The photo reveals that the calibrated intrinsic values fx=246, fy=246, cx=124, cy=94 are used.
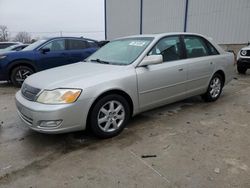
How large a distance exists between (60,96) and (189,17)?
12.7 m

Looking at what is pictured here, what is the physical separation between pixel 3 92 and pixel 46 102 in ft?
14.8

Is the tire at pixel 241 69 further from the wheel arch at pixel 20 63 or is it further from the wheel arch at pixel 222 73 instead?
the wheel arch at pixel 20 63

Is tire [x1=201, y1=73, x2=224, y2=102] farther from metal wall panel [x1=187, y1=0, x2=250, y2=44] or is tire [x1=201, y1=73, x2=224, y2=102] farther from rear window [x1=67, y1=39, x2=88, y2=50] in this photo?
metal wall panel [x1=187, y1=0, x2=250, y2=44]

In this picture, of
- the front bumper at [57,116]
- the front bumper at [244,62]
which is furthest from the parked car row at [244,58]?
the front bumper at [57,116]

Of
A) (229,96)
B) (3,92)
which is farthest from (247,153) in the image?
(3,92)

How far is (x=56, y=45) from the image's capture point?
8.00 m

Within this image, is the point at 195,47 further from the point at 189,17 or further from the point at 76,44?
the point at 189,17

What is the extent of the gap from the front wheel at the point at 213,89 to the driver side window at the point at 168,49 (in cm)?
123

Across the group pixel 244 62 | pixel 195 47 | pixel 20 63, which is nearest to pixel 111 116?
pixel 195 47

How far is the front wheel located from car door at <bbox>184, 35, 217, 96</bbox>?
0.21m

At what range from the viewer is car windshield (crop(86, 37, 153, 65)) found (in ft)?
13.4

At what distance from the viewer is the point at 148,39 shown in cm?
433

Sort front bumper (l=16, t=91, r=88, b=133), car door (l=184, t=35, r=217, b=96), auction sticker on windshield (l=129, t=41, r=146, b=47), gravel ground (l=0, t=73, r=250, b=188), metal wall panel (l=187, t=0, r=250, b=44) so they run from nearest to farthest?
gravel ground (l=0, t=73, r=250, b=188), front bumper (l=16, t=91, r=88, b=133), auction sticker on windshield (l=129, t=41, r=146, b=47), car door (l=184, t=35, r=217, b=96), metal wall panel (l=187, t=0, r=250, b=44)

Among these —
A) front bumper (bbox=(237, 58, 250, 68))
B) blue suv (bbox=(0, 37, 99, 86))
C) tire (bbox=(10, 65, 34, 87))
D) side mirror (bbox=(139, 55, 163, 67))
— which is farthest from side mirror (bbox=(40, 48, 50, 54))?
front bumper (bbox=(237, 58, 250, 68))
